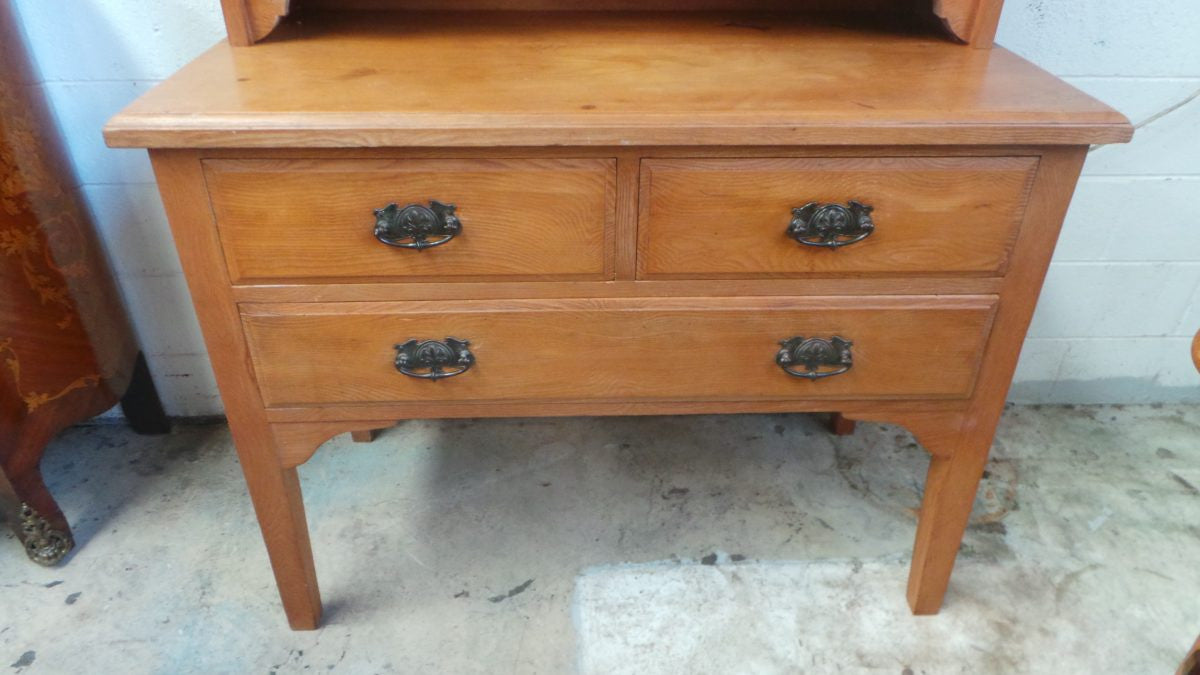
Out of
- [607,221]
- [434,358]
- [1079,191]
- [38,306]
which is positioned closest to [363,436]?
[38,306]

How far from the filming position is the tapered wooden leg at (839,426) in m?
1.85

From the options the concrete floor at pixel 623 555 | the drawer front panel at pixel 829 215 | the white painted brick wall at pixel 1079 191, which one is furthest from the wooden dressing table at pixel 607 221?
the white painted brick wall at pixel 1079 191

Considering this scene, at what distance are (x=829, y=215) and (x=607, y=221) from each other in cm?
29

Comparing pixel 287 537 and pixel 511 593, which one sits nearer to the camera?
pixel 287 537

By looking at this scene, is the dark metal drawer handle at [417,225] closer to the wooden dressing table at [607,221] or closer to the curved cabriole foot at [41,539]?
the wooden dressing table at [607,221]

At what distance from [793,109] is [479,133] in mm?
384

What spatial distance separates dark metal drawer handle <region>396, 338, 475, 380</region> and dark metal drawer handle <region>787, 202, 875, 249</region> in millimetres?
481

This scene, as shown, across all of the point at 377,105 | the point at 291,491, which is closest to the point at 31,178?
the point at 291,491

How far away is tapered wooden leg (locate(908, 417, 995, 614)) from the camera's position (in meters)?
1.23

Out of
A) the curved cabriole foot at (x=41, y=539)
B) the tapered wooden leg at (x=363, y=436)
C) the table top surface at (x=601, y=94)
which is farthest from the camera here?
the tapered wooden leg at (x=363, y=436)

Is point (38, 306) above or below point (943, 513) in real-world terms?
above

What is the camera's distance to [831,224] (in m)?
1.00

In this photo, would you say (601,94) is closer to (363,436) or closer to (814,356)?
(814,356)

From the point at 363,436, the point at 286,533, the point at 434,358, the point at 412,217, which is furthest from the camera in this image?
the point at 363,436
